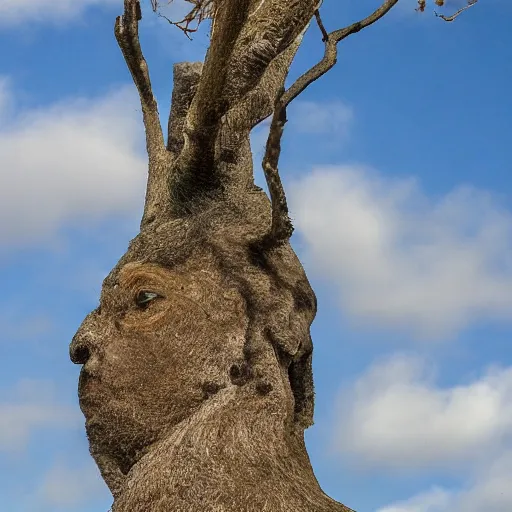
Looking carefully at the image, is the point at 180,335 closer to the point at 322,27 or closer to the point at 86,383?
the point at 86,383

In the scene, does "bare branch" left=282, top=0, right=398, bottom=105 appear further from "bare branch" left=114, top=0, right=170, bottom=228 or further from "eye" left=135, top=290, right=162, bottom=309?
"eye" left=135, top=290, right=162, bottom=309

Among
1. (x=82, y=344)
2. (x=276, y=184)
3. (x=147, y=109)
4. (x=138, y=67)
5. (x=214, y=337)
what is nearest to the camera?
(x=276, y=184)

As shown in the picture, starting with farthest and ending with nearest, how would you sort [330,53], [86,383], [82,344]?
[330,53] < [82,344] < [86,383]

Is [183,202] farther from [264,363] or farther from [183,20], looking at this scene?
[183,20]

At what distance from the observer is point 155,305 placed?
6.48 m

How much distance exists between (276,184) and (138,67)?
10.4ft

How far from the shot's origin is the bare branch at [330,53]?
710 centimetres

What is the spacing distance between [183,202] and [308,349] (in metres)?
1.75

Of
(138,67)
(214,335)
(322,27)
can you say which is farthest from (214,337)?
(322,27)

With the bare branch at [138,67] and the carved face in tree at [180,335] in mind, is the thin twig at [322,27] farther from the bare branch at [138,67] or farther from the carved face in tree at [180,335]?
the carved face in tree at [180,335]

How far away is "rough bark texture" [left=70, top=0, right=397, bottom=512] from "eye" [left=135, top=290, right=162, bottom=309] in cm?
1

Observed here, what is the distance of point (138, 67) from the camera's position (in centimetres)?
855

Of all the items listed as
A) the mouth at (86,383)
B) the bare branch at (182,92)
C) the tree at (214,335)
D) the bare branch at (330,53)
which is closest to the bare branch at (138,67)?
the bare branch at (182,92)

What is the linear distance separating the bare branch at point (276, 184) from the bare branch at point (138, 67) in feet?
7.68
